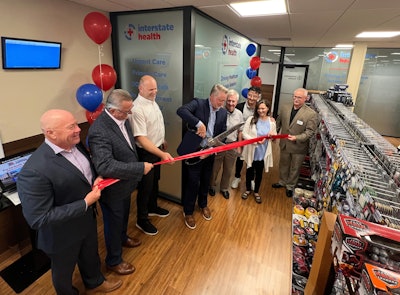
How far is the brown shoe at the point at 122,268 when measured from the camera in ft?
7.11

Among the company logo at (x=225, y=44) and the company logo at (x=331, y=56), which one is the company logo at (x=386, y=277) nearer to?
the company logo at (x=225, y=44)

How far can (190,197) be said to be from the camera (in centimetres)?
282

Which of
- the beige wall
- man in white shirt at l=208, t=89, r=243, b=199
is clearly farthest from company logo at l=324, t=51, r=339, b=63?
the beige wall

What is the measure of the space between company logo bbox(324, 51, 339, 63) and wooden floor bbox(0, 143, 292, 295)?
19.9 feet

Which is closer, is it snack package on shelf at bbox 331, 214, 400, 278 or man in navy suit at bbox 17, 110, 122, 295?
snack package on shelf at bbox 331, 214, 400, 278

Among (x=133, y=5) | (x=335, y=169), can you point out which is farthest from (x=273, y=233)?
(x=133, y=5)

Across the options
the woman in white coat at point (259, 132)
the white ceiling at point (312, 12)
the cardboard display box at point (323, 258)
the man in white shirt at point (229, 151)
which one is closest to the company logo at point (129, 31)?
the white ceiling at point (312, 12)

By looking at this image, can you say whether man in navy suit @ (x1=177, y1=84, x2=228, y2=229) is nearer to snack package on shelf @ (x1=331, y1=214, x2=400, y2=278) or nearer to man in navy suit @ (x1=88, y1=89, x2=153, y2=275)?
man in navy suit @ (x1=88, y1=89, x2=153, y2=275)

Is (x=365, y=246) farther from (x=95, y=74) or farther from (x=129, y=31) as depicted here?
(x=129, y=31)

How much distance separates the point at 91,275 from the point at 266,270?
5.13 ft

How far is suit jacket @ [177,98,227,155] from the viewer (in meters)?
2.54

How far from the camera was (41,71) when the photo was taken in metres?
2.35

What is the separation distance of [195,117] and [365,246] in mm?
1886

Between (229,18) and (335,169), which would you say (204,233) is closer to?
(335,169)
